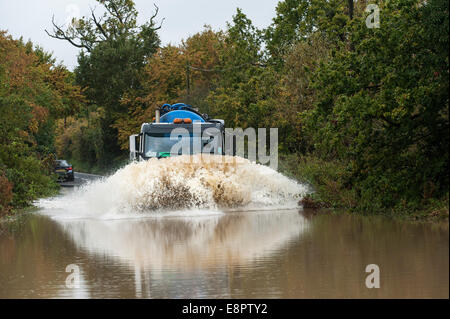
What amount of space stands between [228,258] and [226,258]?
3 centimetres

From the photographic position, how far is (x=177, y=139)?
2528cm

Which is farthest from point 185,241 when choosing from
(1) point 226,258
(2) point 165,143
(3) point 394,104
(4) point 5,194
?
(4) point 5,194

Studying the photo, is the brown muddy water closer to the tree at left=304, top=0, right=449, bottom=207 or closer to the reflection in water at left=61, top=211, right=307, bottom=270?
the reflection in water at left=61, top=211, right=307, bottom=270

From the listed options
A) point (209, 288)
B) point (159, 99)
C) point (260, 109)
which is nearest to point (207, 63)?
point (159, 99)

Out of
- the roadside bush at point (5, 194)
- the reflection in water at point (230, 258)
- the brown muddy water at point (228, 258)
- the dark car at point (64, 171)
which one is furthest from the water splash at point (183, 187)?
the dark car at point (64, 171)

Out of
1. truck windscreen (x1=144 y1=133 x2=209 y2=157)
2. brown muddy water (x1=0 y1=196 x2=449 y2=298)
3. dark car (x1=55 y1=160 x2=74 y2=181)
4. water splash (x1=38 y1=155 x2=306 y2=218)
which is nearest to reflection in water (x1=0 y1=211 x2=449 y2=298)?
brown muddy water (x1=0 y1=196 x2=449 y2=298)

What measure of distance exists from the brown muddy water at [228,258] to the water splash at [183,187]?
2.58 m

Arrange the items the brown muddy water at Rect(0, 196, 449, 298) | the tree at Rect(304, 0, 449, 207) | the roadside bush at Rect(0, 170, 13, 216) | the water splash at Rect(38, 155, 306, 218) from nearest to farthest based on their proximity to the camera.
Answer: the brown muddy water at Rect(0, 196, 449, 298) < the tree at Rect(304, 0, 449, 207) < the water splash at Rect(38, 155, 306, 218) < the roadside bush at Rect(0, 170, 13, 216)

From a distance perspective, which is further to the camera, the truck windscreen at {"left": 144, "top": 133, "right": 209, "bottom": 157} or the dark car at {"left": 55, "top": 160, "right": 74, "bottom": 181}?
the dark car at {"left": 55, "top": 160, "right": 74, "bottom": 181}

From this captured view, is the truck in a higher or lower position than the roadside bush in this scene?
higher

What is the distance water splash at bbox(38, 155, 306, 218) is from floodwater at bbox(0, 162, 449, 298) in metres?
2.13

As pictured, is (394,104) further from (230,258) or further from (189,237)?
(230,258)

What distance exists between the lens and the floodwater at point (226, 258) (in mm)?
9648

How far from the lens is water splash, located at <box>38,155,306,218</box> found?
2188 cm
